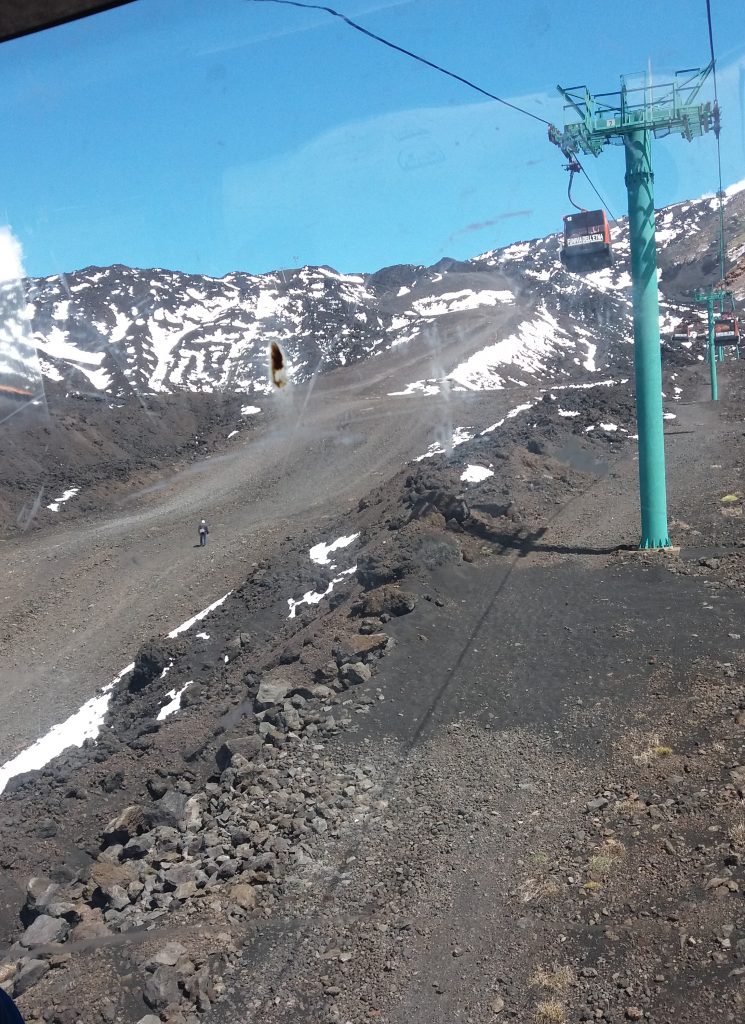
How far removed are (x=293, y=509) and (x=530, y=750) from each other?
17674 millimetres

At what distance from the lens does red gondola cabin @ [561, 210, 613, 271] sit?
41.4 feet

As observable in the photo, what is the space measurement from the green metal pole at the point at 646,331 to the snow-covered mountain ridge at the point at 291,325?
29217 mm

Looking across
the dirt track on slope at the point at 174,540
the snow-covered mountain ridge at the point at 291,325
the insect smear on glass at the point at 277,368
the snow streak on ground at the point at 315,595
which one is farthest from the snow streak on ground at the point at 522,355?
the snow streak on ground at the point at 315,595

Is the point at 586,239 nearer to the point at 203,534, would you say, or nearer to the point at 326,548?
the point at 326,548

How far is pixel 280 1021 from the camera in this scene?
17.0 feet

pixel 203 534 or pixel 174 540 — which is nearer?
pixel 203 534

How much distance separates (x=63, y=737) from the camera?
50.3 ft

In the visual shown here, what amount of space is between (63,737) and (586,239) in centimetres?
1155

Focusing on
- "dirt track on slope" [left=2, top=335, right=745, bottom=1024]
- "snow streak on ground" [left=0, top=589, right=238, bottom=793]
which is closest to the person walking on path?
"snow streak on ground" [left=0, top=589, right=238, bottom=793]

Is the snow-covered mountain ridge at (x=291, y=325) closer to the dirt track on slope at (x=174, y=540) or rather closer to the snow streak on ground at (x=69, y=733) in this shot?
the dirt track on slope at (x=174, y=540)

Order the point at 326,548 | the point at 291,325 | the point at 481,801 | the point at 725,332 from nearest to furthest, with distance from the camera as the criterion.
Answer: the point at 481,801 < the point at 326,548 < the point at 725,332 < the point at 291,325

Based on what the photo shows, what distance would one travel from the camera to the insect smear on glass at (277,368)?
45.7 m

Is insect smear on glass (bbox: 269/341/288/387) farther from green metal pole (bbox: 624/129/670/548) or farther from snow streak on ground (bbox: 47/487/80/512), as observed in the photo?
green metal pole (bbox: 624/129/670/548)

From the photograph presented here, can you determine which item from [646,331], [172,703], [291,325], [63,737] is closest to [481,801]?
[646,331]
